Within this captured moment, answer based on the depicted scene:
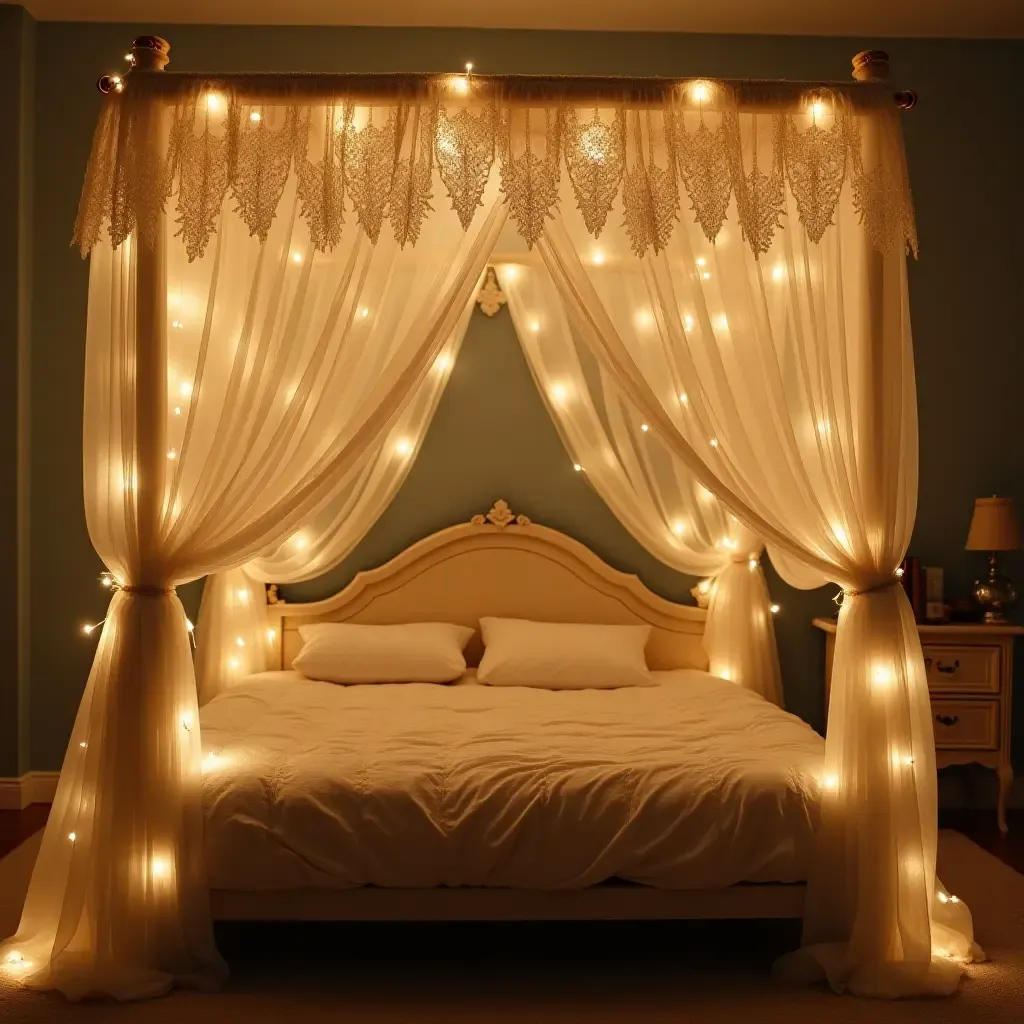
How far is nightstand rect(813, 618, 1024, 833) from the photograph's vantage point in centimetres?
392

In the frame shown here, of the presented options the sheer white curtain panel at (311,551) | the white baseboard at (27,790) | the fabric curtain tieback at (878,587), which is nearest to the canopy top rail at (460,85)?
the sheer white curtain panel at (311,551)

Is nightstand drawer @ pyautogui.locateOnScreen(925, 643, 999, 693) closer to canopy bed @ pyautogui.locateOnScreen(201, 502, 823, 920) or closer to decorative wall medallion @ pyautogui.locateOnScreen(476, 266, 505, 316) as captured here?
canopy bed @ pyautogui.locateOnScreen(201, 502, 823, 920)

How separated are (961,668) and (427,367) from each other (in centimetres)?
248

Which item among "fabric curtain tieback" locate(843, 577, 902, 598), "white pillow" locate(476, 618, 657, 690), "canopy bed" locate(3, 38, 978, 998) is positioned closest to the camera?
"canopy bed" locate(3, 38, 978, 998)

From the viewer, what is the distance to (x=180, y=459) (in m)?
2.66

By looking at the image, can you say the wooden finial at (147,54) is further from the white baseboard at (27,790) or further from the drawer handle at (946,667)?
the drawer handle at (946,667)

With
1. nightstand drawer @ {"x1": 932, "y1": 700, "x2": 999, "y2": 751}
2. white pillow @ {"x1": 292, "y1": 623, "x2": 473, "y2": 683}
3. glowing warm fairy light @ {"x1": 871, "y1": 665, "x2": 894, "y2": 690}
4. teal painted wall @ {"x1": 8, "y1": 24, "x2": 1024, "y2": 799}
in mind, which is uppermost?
teal painted wall @ {"x1": 8, "y1": 24, "x2": 1024, "y2": 799}

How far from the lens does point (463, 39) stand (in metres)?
4.27

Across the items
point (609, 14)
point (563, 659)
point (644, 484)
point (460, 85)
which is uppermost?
point (609, 14)

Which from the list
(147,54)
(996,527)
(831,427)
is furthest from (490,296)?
(996,527)

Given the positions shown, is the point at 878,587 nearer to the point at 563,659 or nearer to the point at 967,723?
the point at 563,659

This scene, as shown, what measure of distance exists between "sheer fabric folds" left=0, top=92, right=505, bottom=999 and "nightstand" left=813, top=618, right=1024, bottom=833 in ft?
7.88

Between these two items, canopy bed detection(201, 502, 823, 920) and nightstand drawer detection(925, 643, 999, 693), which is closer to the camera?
canopy bed detection(201, 502, 823, 920)

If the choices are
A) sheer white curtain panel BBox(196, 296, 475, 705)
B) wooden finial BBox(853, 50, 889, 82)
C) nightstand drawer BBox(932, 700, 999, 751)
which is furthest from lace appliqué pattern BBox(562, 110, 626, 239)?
nightstand drawer BBox(932, 700, 999, 751)
